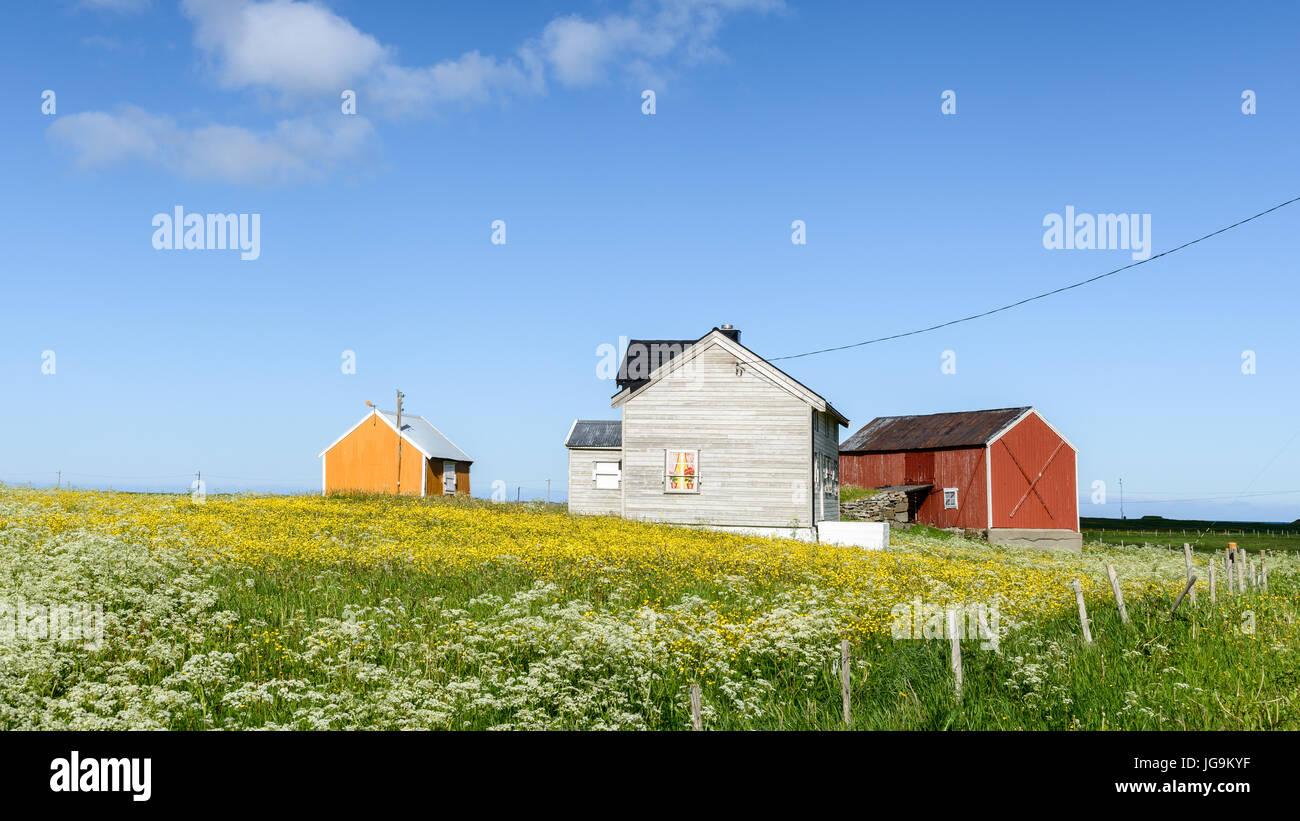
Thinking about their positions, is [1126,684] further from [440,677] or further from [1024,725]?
[440,677]

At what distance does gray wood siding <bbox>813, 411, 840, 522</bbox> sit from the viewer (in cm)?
3041

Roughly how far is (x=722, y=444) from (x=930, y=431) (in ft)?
73.3

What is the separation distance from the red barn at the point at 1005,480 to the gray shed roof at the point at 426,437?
2633 centimetres

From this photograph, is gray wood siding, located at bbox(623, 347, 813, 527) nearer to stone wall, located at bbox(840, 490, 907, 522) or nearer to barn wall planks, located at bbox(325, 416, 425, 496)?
stone wall, located at bbox(840, 490, 907, 522)

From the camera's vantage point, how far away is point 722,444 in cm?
2872

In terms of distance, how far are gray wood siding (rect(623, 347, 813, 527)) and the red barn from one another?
17.4 meters

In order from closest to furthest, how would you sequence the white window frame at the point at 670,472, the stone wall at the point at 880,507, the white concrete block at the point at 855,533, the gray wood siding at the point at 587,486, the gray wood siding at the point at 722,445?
the white concrete block at the point at 855,533
the gray wood siding at the point at 722,445
the white window frame at the point at 670,472
the gray wood siding at the point at 587,486
the stone wall at the point at 880,507

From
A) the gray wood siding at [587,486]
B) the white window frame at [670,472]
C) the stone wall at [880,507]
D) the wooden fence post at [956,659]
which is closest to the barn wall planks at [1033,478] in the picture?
the stone wall at [880,507]

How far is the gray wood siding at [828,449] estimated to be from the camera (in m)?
30.4

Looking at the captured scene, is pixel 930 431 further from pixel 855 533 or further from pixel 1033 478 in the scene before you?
pixel 855 533

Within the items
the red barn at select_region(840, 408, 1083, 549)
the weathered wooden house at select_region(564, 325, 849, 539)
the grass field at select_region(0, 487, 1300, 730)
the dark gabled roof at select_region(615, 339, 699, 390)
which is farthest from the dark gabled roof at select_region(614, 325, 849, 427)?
the grass field at select_region(0, 487, 1300, 730)

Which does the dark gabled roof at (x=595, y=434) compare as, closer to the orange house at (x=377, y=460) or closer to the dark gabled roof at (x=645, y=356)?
the dark gabled roof at (x=645, y=356)

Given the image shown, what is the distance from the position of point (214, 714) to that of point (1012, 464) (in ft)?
134

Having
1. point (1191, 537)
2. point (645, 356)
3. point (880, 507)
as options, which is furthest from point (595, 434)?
point (1191, 537)
